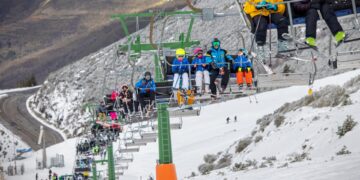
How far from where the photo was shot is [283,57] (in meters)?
13.9

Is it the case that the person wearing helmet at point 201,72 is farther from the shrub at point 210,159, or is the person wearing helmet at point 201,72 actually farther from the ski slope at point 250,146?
the shrub at point 210,159

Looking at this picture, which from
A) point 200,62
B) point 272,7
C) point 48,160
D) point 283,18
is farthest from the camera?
point 48,160

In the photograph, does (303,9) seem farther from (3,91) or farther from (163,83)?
(3,91)

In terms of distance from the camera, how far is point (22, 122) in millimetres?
114438

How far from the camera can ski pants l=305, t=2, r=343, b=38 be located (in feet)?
47.2

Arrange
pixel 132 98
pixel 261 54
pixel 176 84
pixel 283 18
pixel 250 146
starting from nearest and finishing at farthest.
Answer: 1. pixel 261 54
2. pixel 283 18
3. pixel 176 84
4. pixel 132 98
5. pixel 250 146

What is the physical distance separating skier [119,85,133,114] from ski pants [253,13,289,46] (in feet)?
37.5

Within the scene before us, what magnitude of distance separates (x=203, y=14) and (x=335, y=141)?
17429mm

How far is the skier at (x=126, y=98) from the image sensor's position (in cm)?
2661

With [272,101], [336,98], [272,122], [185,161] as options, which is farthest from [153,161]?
[336,98]

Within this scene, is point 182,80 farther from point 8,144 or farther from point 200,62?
point 8,144

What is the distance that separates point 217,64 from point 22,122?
9760 cm

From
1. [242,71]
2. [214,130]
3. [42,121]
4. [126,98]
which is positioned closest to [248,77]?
[242,71]

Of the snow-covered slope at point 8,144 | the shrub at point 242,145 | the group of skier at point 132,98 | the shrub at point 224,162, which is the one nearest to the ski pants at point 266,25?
the group of skier at point 132,98
